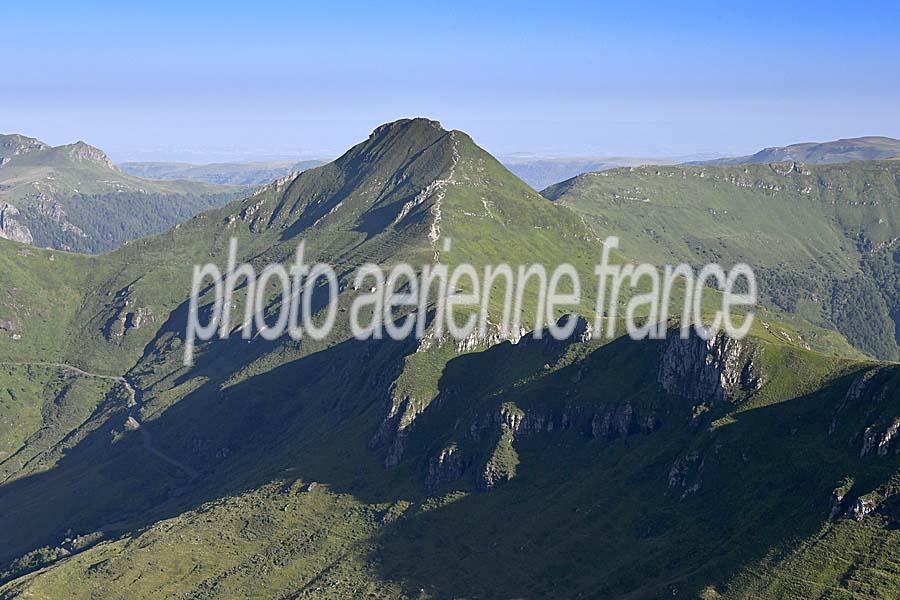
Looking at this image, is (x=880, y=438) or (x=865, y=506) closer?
(x=865, y=506)

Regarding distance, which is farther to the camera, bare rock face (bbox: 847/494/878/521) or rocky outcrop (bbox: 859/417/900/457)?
rocky outcrop (bbox: 859/417/900/457)

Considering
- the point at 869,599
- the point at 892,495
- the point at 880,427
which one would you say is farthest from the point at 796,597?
the point at 880,427

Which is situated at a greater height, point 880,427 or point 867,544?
point 880,427

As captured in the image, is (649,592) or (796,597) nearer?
(796,597)

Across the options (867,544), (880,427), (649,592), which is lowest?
(649,592)

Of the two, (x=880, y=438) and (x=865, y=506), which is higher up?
(x=880, y=438)

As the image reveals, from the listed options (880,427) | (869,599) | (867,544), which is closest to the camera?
(869,599)

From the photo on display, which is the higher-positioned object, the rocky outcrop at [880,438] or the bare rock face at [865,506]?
the rocky outcrop at [880,438]

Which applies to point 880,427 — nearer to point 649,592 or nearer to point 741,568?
point 741,568

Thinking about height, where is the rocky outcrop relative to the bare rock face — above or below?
above

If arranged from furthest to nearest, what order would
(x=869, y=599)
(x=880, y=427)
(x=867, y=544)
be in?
(x=880, y=427)
(x=867, y=544)
(x=869, y=599)

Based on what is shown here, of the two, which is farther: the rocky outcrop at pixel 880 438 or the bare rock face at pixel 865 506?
the rocky outcrop at pixel 880 438
